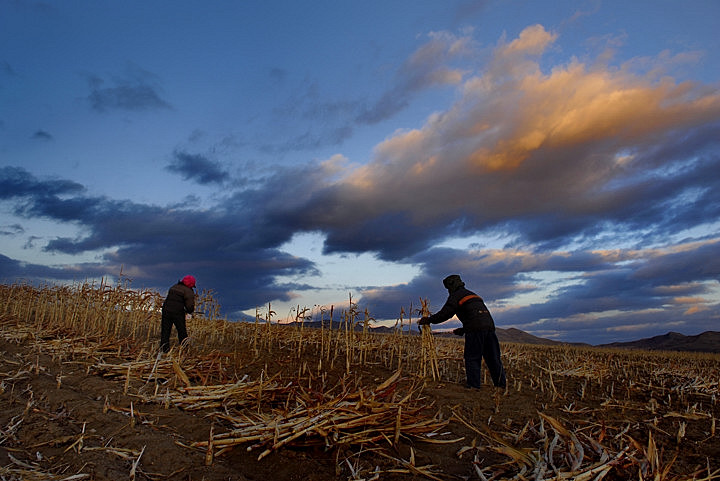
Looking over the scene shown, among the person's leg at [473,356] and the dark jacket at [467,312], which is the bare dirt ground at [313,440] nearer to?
the person's leg at [473,356]

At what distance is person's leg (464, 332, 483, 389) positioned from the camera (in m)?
7.44

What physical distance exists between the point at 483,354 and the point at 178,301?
22.8 feet

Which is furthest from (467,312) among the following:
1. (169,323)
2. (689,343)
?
(689,343)

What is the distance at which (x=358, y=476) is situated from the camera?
350 centimetres

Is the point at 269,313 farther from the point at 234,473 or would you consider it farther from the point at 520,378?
the point at 234,473

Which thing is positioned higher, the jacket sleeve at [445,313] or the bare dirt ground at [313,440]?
the jacket sleeve at [445,313]

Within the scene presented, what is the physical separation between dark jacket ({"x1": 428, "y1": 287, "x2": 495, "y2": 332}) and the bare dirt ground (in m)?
1.11

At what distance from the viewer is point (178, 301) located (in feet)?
33.2

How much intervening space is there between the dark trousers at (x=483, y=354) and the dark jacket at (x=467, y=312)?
13 cm

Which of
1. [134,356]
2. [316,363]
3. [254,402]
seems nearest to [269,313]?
[316,363]

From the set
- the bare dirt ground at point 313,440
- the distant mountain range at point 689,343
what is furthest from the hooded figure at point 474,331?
the distant mountain range at point 689,343

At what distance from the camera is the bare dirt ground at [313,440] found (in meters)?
3.64

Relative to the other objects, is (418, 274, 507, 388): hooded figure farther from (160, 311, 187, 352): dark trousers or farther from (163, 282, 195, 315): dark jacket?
(160, 311, 187, 352): dark trousers

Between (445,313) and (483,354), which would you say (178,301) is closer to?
(445,313)
